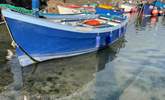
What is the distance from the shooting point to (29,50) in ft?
51.5

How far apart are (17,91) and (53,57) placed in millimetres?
4685

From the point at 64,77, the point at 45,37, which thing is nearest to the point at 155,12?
the point at 45,37

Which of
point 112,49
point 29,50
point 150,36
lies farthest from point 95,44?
point 150,36

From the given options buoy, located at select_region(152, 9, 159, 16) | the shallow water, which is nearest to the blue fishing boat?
the shallow water

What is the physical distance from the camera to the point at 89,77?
1496cm

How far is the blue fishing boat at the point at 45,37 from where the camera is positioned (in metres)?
14.8

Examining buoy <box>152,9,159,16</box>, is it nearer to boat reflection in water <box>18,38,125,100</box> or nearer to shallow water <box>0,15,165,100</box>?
shallow water <box>0,15,165,100</box>

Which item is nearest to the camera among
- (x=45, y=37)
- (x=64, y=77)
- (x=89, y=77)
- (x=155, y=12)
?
(x=64, y=77)

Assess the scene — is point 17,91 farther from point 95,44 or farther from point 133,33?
point 133,33

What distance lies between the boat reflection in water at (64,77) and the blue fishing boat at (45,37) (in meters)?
0.53

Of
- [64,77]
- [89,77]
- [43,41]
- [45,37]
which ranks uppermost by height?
[45,37]

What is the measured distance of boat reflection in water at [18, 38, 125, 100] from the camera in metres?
12.6

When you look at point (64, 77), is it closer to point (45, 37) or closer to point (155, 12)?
point (45, 37)

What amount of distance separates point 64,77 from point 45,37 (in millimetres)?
2622
